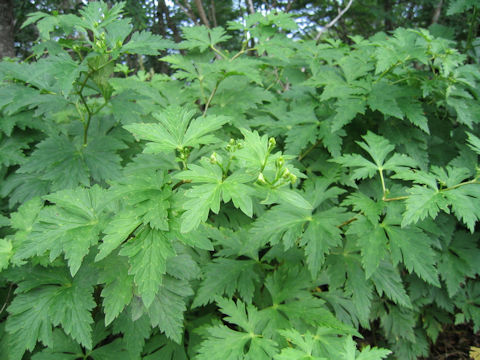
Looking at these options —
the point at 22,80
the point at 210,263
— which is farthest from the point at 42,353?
the point at 22,80

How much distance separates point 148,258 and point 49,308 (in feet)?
2.19

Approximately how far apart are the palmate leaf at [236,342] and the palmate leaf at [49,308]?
0.51 metres

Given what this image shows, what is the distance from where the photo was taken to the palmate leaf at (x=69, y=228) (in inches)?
45.3

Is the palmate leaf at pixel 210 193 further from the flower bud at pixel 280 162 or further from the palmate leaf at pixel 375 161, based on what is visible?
the palmate leaf at pixel 375 161

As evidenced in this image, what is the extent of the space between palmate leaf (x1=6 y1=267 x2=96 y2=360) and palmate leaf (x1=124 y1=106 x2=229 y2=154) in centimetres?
69

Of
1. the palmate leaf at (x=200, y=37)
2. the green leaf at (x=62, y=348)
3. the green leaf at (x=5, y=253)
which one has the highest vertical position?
the palmate leaf at (x=200, y=37)

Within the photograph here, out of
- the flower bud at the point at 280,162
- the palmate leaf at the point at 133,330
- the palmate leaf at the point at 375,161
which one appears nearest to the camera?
the flower bud at the point at 280,162

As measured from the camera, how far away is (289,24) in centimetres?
221

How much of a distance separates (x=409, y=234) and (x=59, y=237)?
5.18ft

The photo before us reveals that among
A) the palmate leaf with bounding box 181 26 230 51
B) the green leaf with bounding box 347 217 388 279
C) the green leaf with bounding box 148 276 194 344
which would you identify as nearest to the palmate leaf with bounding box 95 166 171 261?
the green leaf with bounding box 148 276 194 344

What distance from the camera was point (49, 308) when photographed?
1.32 meters

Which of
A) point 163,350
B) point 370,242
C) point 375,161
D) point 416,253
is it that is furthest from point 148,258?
point 375,161

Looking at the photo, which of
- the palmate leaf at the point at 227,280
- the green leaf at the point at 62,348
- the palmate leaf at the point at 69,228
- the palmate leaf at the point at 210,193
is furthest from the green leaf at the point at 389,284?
the green leaf at the point at 62,348

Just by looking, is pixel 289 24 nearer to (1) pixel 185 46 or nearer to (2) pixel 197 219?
(1) pixel 185 46
